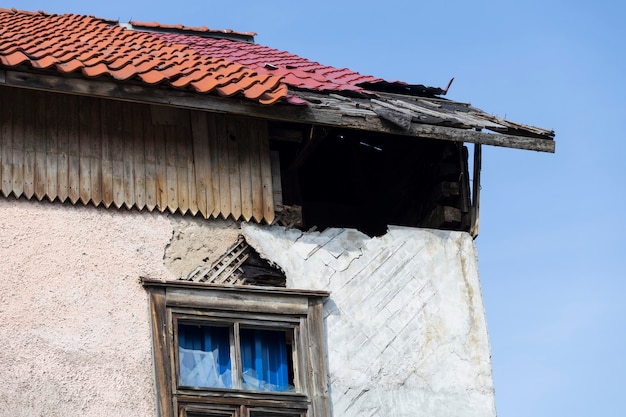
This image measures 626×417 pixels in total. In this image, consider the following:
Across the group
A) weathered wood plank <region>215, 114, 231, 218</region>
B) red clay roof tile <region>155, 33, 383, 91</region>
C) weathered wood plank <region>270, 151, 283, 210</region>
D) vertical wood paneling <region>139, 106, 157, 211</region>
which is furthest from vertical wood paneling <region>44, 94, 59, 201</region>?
red clay roof tile <region>155, 33, 383, 91</region>

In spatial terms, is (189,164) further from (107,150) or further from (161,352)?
(161,352)

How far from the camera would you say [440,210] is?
36.2 ft

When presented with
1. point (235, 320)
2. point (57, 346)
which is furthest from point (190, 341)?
point (57, 346)

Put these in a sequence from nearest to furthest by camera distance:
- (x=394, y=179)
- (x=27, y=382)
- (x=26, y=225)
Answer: (x=27, y=382), (x=26, y=225), (x=394, y=179)

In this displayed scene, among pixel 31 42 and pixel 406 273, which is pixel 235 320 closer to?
pixel 406 273

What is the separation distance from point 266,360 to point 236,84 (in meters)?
2.22

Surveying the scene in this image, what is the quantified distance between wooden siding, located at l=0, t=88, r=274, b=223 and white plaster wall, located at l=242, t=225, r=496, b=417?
1.45 ft

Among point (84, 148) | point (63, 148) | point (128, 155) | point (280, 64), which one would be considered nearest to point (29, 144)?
point (63, 148)

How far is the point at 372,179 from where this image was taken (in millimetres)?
12117

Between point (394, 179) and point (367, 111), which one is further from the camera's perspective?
point (394, 179)

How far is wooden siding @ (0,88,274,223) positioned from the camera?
971cm

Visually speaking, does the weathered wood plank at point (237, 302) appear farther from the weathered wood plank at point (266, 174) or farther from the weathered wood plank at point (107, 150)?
the weathered wood plank at point (107, 150)

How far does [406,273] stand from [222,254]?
61.1 inches

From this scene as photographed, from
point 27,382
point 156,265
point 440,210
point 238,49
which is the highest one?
point 238,49
